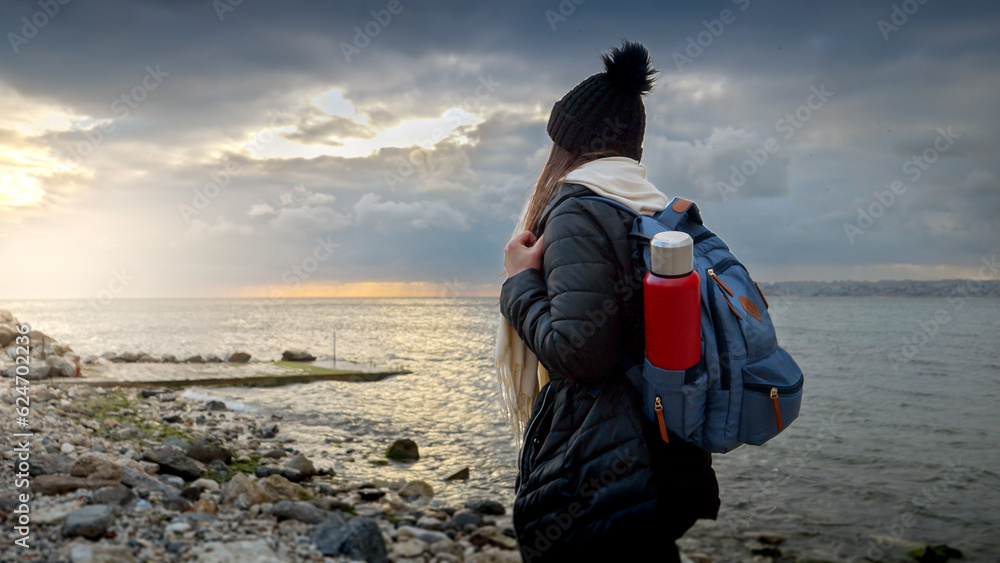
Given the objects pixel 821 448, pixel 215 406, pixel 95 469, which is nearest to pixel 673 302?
pixel 95 469

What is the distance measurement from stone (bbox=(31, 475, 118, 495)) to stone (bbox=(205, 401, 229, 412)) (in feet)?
23.4

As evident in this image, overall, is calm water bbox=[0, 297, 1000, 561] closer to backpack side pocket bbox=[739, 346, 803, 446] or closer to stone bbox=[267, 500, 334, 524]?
stone bbox=[267, 500, 334, 524]

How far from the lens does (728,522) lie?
631 cm

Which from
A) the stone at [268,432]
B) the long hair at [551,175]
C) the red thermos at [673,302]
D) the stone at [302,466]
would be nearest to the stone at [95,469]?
the stone at [302,466]

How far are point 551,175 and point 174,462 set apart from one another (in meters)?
5.18

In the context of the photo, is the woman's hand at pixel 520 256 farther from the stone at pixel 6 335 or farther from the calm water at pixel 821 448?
the stone at pixel 6 335

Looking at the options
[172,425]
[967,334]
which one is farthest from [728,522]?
[967,334]

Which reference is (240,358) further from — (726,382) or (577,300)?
(726,382)

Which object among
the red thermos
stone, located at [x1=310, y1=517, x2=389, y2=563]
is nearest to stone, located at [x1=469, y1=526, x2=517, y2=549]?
stone, located at [x1=310, y1=517, x2=389, y2=563]

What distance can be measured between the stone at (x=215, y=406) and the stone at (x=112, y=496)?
7.41 m

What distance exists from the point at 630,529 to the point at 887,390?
19183mm

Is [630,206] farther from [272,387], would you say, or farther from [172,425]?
[272,387]

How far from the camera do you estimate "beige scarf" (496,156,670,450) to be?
1.96 m

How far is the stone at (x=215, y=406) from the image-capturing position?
11012mm
